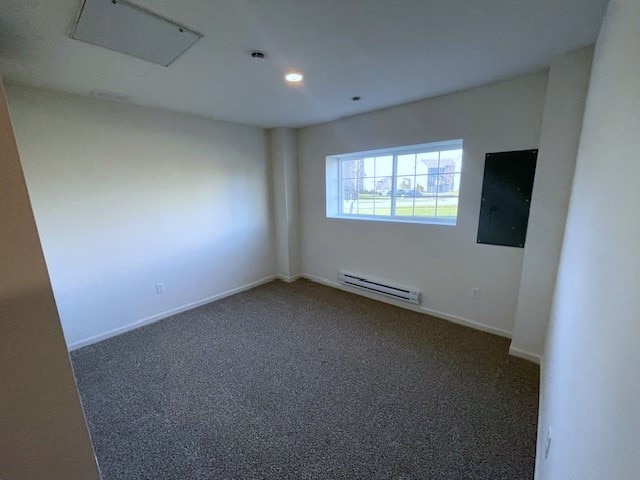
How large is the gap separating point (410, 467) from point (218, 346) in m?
1.80

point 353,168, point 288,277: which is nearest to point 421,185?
point 353,168

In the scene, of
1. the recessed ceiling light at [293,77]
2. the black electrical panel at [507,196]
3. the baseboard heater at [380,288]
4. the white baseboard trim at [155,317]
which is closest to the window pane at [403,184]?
the black electrical panel at [507,196]

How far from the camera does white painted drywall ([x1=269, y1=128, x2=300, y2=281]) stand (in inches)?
151

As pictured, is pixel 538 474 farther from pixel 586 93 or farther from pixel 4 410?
pixel 586 93

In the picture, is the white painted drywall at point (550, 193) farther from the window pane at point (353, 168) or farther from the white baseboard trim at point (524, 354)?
the window pane at point (353, 168)

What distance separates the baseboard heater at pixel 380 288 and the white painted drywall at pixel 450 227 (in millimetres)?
85

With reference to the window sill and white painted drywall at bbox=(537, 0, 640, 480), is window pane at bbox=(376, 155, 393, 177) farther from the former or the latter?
white painted drywall at bbox=(537, 0, 640, 480)

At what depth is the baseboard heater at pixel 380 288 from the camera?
120 inches

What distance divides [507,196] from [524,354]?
1.32 meters

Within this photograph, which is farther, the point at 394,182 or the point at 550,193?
the point at 394,182

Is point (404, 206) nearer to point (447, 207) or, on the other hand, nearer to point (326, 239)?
point (447, 207)

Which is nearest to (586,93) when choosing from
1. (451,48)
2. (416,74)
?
(451,48)

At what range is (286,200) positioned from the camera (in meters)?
3.95

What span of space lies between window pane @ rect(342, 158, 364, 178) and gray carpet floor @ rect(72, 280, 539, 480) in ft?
6.19
